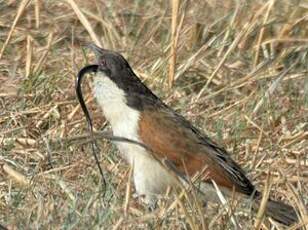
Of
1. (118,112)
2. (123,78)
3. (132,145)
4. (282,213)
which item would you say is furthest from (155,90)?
(282,213)

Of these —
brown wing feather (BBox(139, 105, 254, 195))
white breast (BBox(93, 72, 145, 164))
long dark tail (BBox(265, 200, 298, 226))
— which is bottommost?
brown wing feather (BBox(139, 105, 254, 195))

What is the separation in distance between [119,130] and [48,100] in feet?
2.73

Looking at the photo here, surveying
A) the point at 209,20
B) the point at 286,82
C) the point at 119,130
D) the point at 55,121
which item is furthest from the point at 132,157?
the point at 209,20

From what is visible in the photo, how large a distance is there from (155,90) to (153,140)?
0.97 m

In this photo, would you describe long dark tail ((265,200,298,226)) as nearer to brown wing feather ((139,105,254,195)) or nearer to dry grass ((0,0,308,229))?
dry grass ((0,0,308,229))

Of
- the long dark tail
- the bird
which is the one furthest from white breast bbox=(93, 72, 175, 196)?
the long dark tail

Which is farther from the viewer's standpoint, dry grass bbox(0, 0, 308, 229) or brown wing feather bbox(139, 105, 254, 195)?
brown wing feather bbox(139, 105, 254, 195)

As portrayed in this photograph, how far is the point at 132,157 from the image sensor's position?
4812 mm

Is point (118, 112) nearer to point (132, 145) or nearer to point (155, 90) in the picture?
point (132, 145)

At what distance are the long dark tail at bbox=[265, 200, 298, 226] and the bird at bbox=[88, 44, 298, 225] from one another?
0.15 meters

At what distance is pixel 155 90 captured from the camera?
582cm

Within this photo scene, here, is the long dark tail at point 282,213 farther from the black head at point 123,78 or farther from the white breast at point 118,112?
the black head at point 123,78

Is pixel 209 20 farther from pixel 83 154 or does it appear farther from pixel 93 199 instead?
pixel 93 199

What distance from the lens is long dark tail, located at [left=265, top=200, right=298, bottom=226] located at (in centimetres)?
438
